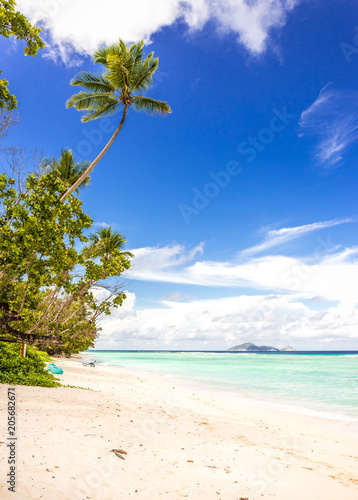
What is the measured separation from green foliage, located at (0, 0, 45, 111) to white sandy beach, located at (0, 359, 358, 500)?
19.7ft

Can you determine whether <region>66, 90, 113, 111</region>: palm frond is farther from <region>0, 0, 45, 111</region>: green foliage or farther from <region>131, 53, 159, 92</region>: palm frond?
<region>0, 0, 45, 111</region>: green foliage

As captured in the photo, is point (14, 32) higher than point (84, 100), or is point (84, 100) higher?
point (84, 100)

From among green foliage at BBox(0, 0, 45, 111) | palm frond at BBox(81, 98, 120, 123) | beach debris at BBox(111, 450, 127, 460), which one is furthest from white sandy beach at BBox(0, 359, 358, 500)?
palm frond at BBox(81, 98, 120, 123)

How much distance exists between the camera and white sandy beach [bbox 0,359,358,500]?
4.74 metres

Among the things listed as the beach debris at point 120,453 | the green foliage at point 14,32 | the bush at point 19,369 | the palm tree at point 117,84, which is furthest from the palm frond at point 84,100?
the beach debris at point 120,453

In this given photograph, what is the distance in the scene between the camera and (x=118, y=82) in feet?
38.6

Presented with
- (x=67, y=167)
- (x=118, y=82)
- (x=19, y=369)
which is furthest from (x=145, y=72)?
(x=19, y=369)

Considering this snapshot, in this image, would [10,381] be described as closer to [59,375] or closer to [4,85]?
[59,375]

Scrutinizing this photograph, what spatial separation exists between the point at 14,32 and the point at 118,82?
6.52 m

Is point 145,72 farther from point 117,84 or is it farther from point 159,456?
point 159,456

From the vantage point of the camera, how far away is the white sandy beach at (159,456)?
4738 mm

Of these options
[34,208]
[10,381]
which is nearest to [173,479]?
[34,208]

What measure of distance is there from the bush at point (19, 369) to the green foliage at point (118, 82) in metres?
9.99

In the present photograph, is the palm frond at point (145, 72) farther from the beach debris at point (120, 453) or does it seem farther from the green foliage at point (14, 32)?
the beach debris at point (120, 453)
